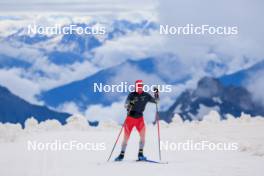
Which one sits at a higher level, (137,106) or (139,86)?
(139,86)

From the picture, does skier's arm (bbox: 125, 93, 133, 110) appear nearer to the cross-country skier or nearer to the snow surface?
the cross-country skier

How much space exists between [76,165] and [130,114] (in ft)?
5.57

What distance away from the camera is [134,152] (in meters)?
19.8

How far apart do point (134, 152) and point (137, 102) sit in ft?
13.6

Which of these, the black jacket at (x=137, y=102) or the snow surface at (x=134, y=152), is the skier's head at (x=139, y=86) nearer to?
the black jacket at (x=137, y=102)

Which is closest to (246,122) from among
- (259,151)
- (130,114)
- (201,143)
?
(201,143)

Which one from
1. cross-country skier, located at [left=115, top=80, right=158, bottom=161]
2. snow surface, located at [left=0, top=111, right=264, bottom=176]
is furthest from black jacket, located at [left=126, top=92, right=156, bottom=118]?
snow surface, located at [left=0, top=111, right=264, bottom=176]

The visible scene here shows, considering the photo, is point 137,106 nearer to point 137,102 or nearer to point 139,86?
point 137,102

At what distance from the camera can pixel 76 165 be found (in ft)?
53.2

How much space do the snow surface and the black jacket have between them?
45.1 inches

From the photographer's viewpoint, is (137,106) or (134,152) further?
(134,152)

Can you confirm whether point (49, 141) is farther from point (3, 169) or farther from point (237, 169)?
point (237, 169)

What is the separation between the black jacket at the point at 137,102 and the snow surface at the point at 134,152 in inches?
45.1

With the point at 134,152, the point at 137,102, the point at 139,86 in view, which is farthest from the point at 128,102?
the point at 134,152
